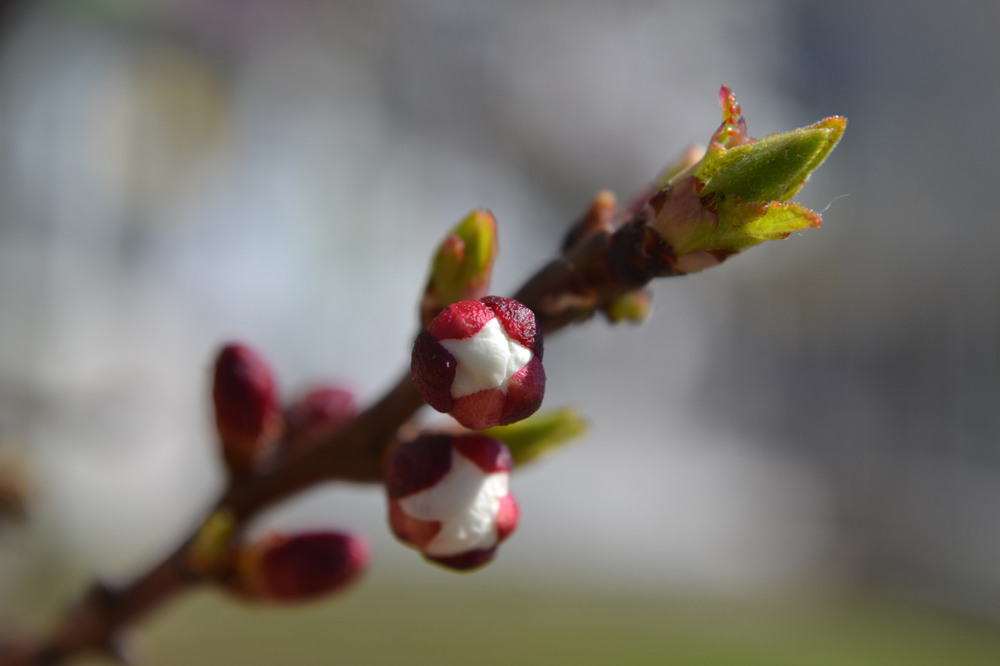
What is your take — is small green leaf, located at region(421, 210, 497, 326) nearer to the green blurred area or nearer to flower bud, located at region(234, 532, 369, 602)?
flower bud, located at region(234, 532, 369, 602)

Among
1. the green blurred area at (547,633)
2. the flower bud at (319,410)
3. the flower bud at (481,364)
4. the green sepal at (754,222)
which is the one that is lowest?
the green blurred area at (547,633)

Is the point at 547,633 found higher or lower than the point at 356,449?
lower

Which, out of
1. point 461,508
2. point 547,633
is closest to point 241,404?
point 461,508

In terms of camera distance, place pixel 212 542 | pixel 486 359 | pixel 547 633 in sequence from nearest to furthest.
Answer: pixel 486 359
pixel 212 542
pixel 547 633

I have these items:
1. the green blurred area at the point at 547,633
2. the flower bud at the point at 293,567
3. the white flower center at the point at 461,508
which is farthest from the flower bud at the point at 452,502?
the green blurred area at the point at 547,633

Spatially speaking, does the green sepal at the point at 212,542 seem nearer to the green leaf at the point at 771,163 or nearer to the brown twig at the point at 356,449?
the brown twig at the point at 356,449

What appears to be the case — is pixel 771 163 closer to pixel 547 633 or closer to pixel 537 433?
pixel 537 433
